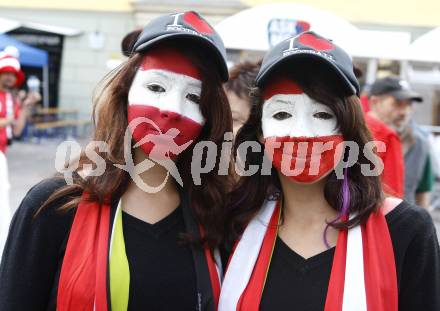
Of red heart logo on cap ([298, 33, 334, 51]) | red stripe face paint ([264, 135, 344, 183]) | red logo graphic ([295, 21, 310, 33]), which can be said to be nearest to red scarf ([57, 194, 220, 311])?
red stripe face paint ([264, 135, 344, 183])

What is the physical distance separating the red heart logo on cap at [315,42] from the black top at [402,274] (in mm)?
567

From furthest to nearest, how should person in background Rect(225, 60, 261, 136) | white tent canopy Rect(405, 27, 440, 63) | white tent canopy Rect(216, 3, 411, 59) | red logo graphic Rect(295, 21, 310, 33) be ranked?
white tent canopy Rect(405, 27, 440, 63) < white tent canopy Rect(216, 3, 411, 59) < red logo graphic Rect(295, 21, 310, 33) < person in background Rect(225, 60, 261, 136)

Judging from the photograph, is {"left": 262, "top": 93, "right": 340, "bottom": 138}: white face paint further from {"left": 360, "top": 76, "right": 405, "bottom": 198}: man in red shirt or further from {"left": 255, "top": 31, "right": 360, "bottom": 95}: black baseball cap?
{"left": 360, "top": 76, "right": 405, "bottom": 198}: man in red shirt

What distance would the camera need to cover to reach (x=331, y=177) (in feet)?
6.73

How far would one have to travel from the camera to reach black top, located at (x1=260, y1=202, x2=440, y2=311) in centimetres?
183

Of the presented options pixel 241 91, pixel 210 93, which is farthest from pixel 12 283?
pixel 241 91

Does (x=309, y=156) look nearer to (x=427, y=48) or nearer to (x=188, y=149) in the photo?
(x=188, y=149)

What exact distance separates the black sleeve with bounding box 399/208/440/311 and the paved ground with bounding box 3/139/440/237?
5586 millimetres

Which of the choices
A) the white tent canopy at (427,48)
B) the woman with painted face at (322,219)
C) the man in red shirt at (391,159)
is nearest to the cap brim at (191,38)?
the woman with painted face at (322,219)

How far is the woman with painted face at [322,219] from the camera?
184cm

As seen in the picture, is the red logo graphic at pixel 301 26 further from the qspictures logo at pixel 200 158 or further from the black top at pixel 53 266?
the black top at pixel 53 266

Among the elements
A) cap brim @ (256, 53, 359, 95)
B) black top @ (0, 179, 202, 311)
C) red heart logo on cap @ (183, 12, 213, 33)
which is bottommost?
black top @ (0, 179, 202, 311)

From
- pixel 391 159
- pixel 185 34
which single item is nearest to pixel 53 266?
pixel 185 34

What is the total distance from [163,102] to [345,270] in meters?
0.81
